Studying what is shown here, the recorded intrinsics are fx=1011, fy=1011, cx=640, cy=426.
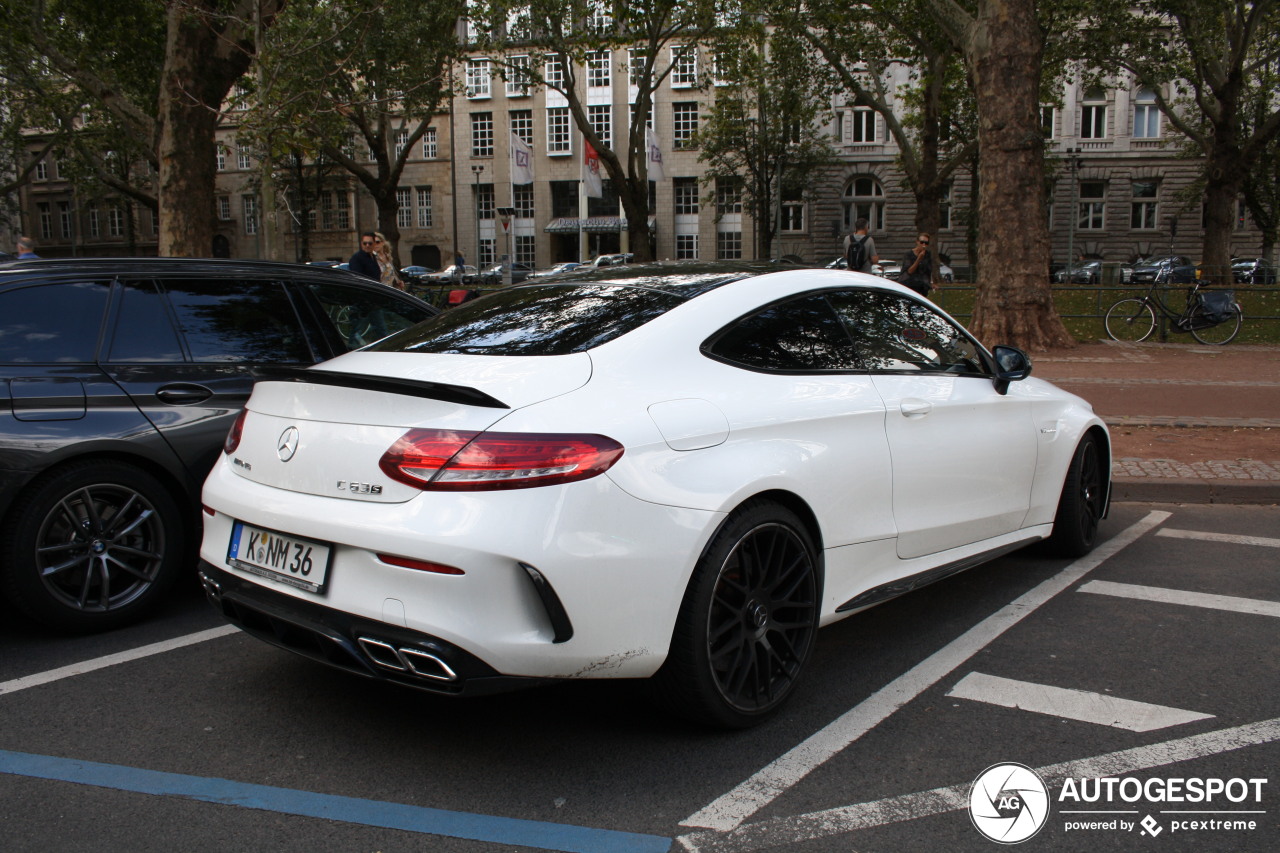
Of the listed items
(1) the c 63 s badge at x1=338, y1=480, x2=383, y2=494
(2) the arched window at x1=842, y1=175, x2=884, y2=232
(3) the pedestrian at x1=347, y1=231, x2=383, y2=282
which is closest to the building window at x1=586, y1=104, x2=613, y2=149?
(2) the arched window at x1=842, y1=175, x2=884, y2=232

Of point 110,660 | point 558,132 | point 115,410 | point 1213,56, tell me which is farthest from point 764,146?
point 110,660

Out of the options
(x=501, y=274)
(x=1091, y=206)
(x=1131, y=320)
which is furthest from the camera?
(x=1091, y=206)

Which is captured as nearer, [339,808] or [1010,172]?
[339,808]

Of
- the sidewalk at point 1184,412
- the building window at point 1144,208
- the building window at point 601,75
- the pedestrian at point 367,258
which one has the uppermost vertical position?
the building window at point 601,75

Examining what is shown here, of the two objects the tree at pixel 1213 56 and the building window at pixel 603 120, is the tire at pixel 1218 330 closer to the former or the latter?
the tree at pixel 1213 56

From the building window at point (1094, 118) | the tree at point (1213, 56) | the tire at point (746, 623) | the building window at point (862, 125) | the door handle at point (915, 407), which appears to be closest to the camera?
the tire at point (746, 623)

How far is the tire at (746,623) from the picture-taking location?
309 cm

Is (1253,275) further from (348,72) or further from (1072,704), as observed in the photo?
(348,72)

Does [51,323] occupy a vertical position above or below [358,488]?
above

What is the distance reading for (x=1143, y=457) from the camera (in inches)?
317

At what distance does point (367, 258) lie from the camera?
12414 millimetres

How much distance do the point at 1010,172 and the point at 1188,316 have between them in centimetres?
469

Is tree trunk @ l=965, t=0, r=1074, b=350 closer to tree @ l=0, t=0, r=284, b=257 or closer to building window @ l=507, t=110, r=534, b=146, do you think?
tree @ l=0, t=0, r=284, b=257

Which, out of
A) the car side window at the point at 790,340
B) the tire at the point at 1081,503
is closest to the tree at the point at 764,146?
the tire at the point at 1081,503
